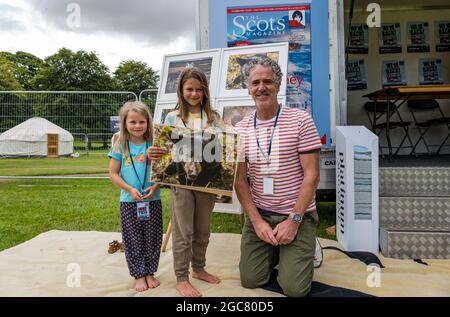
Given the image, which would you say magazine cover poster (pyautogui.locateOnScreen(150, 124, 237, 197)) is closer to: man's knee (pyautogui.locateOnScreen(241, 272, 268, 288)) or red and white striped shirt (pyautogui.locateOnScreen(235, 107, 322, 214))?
red and white striped shirt (pyautogui.locateOnScreen(235, 107, 322, 214))

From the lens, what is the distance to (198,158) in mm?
2264

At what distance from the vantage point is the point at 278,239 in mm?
2260

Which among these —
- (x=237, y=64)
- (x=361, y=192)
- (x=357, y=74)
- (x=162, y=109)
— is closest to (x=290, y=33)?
(x=237, y=64)

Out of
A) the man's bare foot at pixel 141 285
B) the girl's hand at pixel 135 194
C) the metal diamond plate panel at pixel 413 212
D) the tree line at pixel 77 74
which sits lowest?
the man's bare foot at pixel 141 285

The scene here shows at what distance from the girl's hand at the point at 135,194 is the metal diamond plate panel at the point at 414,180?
7.29 feet

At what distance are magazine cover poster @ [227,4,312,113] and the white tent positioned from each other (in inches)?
194

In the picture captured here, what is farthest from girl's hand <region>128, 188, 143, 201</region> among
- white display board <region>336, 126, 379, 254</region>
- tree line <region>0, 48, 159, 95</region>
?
tree line <region>0, 48, 159, 95</region>

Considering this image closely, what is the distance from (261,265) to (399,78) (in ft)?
15.1

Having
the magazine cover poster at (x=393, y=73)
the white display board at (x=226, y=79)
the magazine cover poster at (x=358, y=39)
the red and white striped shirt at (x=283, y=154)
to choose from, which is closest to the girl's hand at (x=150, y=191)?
the red and white striped shirt at (x=283, y=154)

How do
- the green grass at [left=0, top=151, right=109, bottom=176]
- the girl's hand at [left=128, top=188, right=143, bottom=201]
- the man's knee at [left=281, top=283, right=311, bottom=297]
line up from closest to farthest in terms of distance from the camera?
the man's knee at [left=281, top=283, right=311, bottom=297]
the girl's hand at [left=128, top=188, right=143, bottom=201]
the green grass at [left=0, top=151, right=109, bottom=176]

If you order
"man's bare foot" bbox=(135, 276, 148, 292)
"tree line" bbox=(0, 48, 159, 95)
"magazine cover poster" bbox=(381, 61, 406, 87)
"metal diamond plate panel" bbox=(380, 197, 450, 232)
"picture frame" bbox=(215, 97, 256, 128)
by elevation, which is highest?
"tree line" bbox=(0, 48, 159, 95)

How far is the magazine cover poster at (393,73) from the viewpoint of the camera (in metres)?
5.78

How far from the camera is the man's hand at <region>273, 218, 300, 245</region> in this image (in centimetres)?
223

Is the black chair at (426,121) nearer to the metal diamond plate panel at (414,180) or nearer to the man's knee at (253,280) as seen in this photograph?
the metal diamond plate panel at (414,180)
